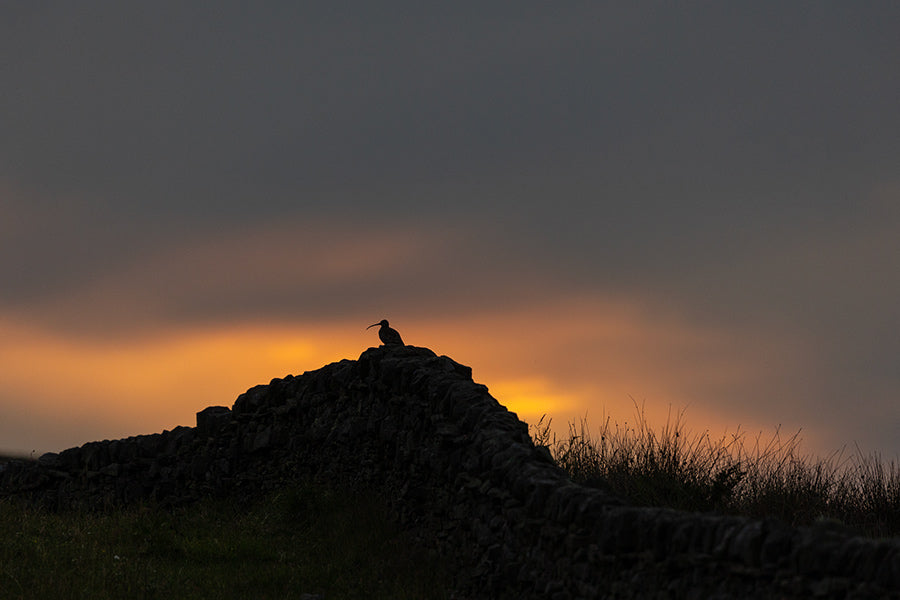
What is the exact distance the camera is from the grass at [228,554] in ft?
37.0

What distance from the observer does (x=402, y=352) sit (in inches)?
568

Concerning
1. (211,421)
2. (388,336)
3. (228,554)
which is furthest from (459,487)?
(211,421)

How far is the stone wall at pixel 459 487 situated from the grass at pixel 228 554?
0.51 meters

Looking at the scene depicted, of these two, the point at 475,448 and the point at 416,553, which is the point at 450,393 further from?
the point at 416,553

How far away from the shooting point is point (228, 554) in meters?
12.8

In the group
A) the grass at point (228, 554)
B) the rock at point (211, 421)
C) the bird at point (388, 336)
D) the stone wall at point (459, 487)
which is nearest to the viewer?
the stone wall at point (459, 487)

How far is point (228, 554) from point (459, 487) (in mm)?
3486

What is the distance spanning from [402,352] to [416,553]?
344 centimetres

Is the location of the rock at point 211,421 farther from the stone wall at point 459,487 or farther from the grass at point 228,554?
the grass at point 228,554

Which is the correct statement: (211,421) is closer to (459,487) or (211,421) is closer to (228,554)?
(228,554)

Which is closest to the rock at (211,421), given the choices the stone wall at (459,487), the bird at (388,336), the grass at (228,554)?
the stone wall at (459,487)

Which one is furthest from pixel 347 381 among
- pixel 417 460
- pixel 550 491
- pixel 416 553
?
pixel 550 491

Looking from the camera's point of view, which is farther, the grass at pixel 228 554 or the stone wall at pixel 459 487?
the grass at pixel 228 554

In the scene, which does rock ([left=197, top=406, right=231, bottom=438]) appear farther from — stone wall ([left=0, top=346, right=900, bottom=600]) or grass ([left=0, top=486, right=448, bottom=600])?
grass ([left=0, top=486, right=448, bottom=600])
